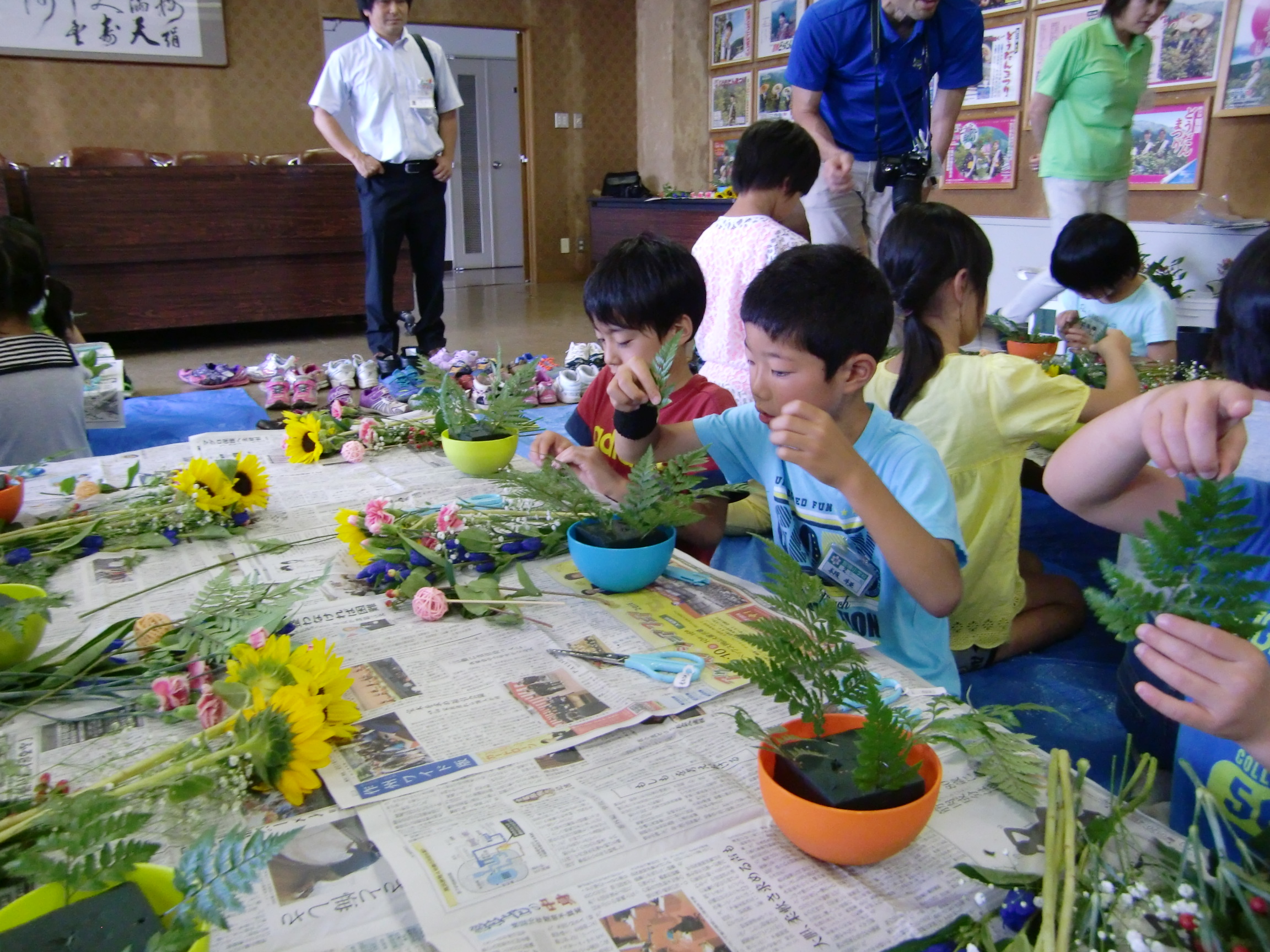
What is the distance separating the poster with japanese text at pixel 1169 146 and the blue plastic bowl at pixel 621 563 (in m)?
4.55

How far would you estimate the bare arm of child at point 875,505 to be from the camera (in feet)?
3.23

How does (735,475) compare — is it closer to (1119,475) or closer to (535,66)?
(1119,475)

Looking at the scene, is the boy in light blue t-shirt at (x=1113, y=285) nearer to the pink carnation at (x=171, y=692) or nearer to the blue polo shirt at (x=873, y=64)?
the blue polo shirt at (x=873, y=64)

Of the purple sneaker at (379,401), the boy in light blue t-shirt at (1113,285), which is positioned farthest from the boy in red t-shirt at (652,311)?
the purple sneaker at (379,401)

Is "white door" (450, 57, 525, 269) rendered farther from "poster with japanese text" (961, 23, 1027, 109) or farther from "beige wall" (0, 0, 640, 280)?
"poster with japanese text" (961, 23, 1027, 109)

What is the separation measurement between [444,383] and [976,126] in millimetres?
5199

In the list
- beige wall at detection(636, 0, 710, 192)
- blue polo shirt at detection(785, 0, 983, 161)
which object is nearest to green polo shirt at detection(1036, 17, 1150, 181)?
blue polo shirt at detection(785, 0, 983, 161)

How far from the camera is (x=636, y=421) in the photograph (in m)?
1.30

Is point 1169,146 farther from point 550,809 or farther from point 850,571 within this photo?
point 550,809

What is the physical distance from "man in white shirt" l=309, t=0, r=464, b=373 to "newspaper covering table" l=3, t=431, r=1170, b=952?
3348 millimetres

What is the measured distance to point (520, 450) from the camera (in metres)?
3.10

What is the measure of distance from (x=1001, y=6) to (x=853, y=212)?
10.5ft

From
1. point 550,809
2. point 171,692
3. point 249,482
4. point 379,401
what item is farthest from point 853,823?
point 379,401

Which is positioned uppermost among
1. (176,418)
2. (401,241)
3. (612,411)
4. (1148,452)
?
(401,241)
